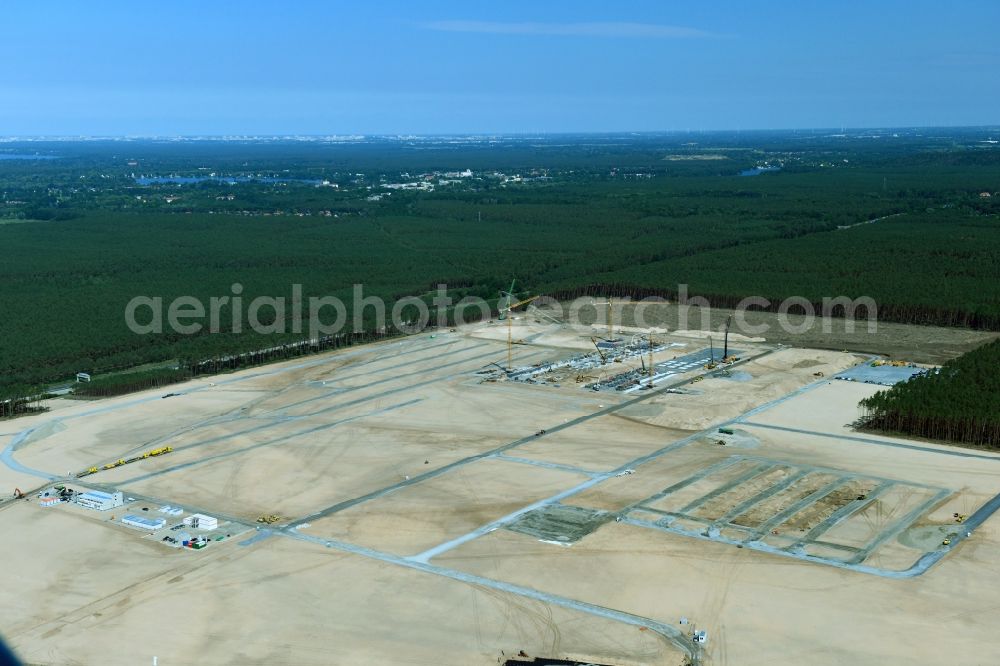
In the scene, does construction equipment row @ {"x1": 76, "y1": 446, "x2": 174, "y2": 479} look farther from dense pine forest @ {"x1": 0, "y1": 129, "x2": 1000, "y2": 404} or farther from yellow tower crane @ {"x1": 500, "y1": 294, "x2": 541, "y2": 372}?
yellow tower crane @ {"x1": 500, "y1": 294, "x2": 541, "y2": 372}

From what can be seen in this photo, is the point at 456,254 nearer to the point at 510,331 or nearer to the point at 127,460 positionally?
the point at 510,331

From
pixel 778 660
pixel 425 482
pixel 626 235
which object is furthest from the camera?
pixel 626 235

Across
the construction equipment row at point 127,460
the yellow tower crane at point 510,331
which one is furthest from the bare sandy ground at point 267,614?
the yellow tower crane at point 510,331

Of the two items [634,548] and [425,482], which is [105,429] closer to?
[425,482]

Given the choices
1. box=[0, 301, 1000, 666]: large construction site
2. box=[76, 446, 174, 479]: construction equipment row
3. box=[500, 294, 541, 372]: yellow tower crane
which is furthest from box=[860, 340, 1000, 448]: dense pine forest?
box=[76, 446, 174, 479]: construction equipment row

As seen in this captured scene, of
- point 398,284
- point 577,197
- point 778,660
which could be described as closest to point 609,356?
point 398,284

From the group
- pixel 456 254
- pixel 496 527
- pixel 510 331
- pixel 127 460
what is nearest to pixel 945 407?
pixel 496 527

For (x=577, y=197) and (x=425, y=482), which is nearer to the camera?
(x=425, y=482)

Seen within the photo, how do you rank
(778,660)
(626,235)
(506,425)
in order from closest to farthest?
(778,660) < (506,425) < (626,235)
